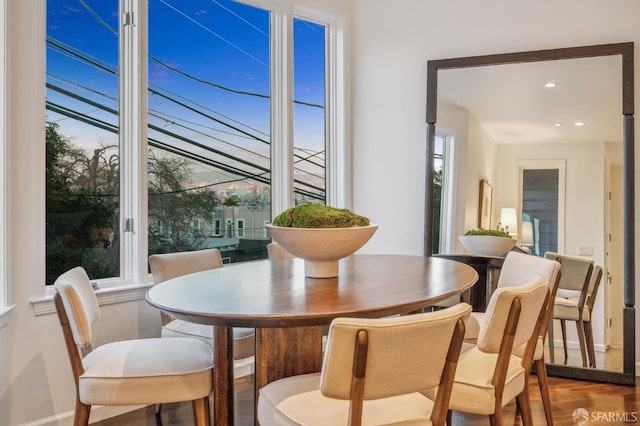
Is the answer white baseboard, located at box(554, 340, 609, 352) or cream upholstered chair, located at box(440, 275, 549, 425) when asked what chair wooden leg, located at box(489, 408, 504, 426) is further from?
white baseboard, located at box(554, 340, 609, 352)

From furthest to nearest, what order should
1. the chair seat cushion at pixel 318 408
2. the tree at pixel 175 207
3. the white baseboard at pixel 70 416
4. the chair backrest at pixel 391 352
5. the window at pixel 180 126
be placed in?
1. the tree at pixel 175 207
2. the window at pixel 180 126
3. the white baseboard at pixel 70 416
4. the chair seat cushion at pixel 318 408
5. the chair backrest at pixel 391 352

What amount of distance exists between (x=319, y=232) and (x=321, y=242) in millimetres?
57

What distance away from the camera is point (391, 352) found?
1377mm

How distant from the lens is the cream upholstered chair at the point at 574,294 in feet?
11.6

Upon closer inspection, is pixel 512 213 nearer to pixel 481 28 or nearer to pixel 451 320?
pixel 481 28

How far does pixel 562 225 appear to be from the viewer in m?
3.62

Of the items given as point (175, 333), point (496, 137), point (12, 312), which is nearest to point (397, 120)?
point (496, 137)

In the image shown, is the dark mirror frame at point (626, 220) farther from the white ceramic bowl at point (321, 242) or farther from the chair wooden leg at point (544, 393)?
the white ceramic bowl at point (321, 242)

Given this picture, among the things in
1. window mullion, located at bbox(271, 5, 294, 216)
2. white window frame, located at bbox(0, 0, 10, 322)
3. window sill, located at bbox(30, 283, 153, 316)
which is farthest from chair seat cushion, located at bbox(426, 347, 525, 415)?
window mullion, located at bbox(271, 5, 294, 216)

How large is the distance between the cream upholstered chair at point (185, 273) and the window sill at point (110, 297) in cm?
25

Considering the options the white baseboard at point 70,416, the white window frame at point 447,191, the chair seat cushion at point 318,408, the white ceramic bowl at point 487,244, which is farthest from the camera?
the white window frame at point 447,191

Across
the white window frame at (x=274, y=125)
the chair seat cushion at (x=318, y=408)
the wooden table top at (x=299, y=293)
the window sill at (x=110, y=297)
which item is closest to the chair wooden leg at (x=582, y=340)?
the wooden table top at (x=299, y=293)

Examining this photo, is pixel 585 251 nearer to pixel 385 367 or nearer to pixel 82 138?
pixel 385 367

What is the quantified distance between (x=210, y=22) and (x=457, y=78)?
1729 mm
